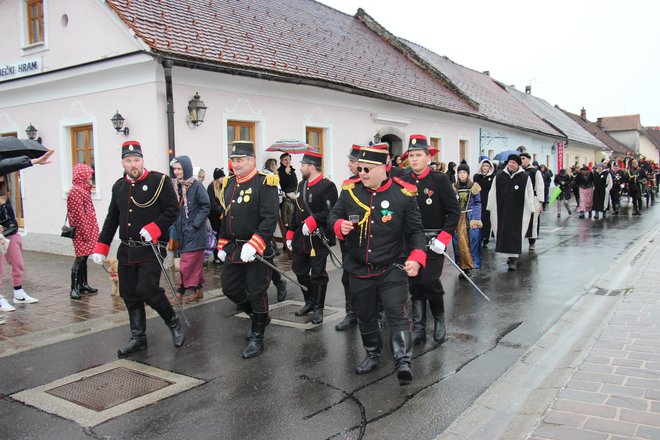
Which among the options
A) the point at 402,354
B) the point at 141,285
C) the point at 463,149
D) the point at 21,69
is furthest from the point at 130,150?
the point at 463,149

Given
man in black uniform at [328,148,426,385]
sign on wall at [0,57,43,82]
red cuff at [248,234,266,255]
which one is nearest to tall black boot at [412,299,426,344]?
man in black uniform at [328,148,426,385]

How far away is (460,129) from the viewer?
888 inches

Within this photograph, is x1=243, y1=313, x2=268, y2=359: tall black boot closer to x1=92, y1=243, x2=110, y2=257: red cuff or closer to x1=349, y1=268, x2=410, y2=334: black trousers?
x1=349, y1=268, x2=410, y2=334: black trousers

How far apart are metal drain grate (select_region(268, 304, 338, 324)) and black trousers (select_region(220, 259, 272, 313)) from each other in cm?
115

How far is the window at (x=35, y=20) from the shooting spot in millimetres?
12922

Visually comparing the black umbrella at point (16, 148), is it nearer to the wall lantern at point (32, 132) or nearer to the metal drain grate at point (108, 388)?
the metal drain grate at point (108, 388)

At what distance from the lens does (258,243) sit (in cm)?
536

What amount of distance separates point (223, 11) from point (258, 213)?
1036cm

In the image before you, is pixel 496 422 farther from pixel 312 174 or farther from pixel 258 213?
pixel 312 174

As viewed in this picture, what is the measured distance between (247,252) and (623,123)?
265ft

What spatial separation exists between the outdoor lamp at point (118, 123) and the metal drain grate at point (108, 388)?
6.75 metres

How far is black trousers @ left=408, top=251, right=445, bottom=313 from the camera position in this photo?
18.3ft

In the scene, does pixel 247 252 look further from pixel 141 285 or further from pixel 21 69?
pixel 21 69

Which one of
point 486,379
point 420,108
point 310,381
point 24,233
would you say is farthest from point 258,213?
point 420,108
